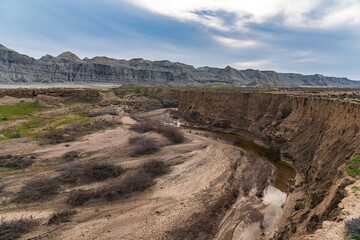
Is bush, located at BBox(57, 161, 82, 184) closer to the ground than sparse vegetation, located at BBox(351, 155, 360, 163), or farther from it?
closer to the ground

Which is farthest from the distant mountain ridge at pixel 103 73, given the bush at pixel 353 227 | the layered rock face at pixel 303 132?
the bush at pixel 353 227

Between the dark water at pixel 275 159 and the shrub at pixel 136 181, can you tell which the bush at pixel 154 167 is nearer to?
the shrub at pixel 136 181

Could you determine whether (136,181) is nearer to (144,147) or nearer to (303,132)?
(144,147)

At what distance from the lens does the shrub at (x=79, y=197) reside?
1169cm

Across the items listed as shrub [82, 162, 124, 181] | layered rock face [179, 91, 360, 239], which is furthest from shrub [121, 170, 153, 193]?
layered rock face [179, 91, 360, 239]

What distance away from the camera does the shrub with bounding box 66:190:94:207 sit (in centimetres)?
1169

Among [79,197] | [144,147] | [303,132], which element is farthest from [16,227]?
[303,132]

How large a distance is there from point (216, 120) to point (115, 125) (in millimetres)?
18315

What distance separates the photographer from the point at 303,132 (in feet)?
66.2

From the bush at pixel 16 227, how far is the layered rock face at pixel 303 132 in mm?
13063

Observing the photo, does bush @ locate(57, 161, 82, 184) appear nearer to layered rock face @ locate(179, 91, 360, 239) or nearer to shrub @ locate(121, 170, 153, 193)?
shrub @ locate(121, 170, 153, 193)

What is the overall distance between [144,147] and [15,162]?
10.9 metres

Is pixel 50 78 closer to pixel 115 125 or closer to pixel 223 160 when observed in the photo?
pixel 115 125

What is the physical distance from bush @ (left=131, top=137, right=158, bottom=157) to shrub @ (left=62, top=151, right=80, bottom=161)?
527cm
